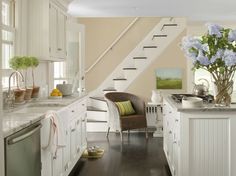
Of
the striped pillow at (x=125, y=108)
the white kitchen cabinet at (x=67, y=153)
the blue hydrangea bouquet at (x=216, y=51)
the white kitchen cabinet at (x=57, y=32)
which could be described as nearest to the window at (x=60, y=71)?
the white kitchen cabinet at (x=57, y=32)

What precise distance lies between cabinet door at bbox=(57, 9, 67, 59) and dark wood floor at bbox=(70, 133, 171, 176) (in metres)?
1.59

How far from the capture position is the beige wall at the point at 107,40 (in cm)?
893

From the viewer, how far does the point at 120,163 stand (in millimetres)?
5258

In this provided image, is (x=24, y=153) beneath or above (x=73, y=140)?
above

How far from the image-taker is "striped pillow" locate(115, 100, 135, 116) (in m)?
7.02

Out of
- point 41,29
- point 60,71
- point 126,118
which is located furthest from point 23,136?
point 126,118

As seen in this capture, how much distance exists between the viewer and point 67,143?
4.12 metres

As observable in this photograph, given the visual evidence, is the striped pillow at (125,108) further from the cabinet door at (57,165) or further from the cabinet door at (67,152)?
the cabinet door at (57,165)

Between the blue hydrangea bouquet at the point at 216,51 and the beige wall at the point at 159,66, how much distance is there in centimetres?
487

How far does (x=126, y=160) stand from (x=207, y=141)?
2.14m

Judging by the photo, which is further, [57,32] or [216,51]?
[57,32]

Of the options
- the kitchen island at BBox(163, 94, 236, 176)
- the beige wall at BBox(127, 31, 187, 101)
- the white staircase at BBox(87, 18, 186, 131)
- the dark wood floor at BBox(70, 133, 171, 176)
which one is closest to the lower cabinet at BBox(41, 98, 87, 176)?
the dark wood floor at BBox(70, 133, 171, 176)

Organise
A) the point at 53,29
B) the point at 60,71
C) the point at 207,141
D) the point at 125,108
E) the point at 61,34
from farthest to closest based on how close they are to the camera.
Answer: the point at 125,108
the point at 60,71
the point at 61,34
the point at 53,29
the point at 207,141

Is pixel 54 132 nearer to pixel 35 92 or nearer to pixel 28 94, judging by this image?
pixel 28 94
